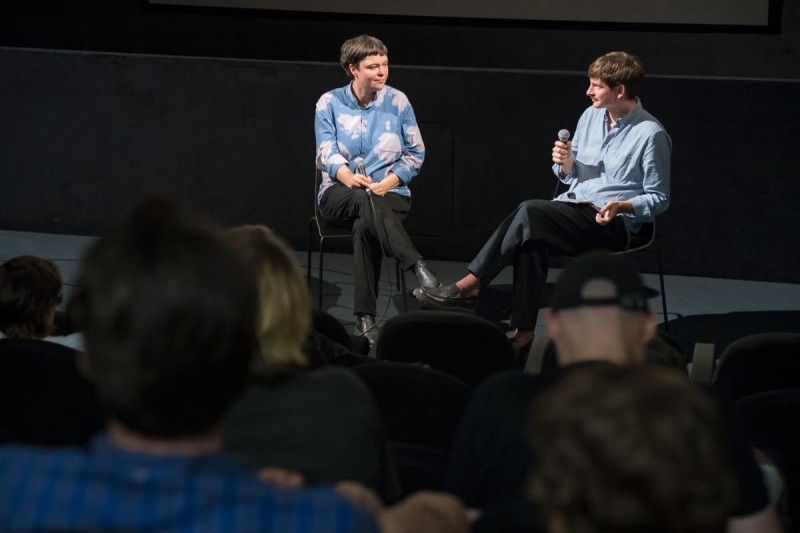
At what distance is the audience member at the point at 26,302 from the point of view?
2.49m

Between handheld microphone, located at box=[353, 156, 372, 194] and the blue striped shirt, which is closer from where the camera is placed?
the blue striped shirt

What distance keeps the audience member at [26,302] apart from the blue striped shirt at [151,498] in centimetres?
157

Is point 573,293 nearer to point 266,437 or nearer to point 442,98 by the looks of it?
point 266,437

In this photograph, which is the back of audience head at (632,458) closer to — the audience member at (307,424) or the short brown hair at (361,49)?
the audience member at (307,424)

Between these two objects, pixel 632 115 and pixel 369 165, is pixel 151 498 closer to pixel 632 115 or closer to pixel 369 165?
pixel 632 115

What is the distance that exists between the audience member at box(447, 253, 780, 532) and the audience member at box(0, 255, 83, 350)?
46.8 inches

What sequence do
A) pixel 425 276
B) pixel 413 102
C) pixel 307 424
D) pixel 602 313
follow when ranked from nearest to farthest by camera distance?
pixel 307 424, pixel 602 313, pixel 425 276, pixel 413 102

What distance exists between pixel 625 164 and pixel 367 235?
1089mm

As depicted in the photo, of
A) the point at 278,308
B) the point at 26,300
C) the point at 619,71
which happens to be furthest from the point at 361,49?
the point at 278,308

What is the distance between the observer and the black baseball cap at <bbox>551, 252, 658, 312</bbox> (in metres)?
1.61

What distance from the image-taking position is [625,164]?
441 centimetres

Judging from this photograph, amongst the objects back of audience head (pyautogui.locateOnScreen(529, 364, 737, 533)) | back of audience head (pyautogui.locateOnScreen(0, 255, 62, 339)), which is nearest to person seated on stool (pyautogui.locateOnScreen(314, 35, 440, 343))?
back of audience head (pyautogui.locateOnScreen(0, 255, 62, 339))

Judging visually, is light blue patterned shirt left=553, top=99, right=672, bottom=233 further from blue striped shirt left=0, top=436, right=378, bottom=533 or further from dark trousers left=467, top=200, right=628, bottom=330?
blue striped shirt left=0, top=436, right=378, bottom=533

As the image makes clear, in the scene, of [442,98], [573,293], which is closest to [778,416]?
[573,293]
